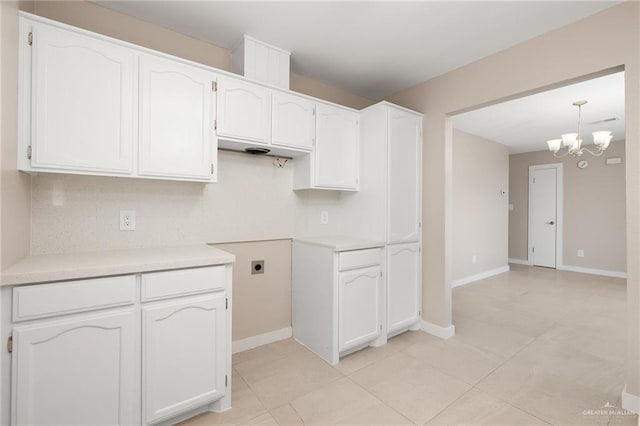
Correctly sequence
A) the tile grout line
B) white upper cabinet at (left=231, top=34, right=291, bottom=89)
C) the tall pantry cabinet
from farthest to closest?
the tall pantry cabinet → white upper cabinet at (left=231, top=34, right=291, bottom=89) → the tile grout line

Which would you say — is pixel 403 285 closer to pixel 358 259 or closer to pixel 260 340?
pixel 358 259

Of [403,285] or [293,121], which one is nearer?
[293,121]

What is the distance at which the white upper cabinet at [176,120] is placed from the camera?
5.58 ft

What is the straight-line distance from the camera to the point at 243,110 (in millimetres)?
2053

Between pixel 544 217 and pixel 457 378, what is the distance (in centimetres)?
572

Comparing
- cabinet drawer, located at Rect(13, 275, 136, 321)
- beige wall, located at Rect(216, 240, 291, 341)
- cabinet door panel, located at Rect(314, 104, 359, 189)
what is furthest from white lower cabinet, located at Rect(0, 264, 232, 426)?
cabinet door panel, located at Rect(314, 104, 359, 189)

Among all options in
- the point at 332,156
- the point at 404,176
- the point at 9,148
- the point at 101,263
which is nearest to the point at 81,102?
the point at 9,148

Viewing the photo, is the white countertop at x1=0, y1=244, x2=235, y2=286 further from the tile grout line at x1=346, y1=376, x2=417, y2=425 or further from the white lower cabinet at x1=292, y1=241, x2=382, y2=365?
the tile grout line at x1=346, y1=376, x2=417, y2=425

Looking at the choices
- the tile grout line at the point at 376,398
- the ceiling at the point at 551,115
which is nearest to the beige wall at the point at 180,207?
the tile grout line at the point at 376,398

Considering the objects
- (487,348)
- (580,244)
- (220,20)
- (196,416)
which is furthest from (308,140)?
(580,244)

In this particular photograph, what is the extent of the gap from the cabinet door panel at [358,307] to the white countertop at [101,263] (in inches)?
40.5

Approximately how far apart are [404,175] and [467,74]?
1.06 meters

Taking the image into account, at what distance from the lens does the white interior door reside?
6000 millimetres

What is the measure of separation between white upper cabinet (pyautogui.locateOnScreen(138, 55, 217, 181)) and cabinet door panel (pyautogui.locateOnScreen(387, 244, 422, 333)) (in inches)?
69.3
